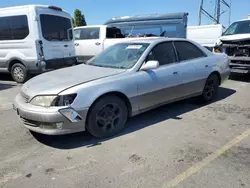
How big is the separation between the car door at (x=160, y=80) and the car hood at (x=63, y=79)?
463 millimetres

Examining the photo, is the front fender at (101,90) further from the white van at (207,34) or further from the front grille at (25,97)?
the white van at (207,34)

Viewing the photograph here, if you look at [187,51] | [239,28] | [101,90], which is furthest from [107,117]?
[239,28]

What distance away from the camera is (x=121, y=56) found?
4559 millimetres

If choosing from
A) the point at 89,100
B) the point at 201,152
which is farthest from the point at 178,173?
the point at 89,100

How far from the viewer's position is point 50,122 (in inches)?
132

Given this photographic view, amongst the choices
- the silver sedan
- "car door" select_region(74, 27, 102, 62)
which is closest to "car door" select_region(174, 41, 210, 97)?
the silver sedan

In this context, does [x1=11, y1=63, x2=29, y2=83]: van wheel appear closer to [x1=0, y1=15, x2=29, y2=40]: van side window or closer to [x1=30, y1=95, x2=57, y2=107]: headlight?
[x1=0, y1=15, x2=29, y2=40]: van side window

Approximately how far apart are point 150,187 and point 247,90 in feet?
17.8

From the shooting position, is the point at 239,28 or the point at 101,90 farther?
the point at 239,28

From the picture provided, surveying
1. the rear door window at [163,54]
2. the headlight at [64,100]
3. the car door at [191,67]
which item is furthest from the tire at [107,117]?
the car door at [191,67]

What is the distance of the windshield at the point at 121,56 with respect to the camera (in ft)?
14.1

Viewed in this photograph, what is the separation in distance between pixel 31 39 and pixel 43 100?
15.4 feet

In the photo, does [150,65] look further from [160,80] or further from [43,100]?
[43,100]

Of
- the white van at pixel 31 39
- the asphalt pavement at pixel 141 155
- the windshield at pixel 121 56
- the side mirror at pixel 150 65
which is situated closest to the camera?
the asphalt pavement at pixel 141 155
